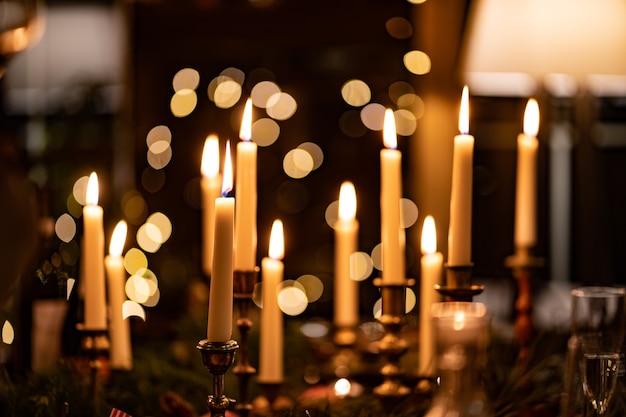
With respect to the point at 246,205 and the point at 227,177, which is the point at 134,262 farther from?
the point at 227,177

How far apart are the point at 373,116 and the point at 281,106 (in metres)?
0.36

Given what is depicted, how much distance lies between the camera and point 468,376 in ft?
1.86

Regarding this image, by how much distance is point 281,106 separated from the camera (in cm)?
374

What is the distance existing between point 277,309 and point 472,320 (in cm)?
66

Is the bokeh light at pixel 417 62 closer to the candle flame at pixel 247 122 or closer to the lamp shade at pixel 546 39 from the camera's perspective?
the lamp shade at pixel 546 39

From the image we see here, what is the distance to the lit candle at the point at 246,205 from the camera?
1.02 meters

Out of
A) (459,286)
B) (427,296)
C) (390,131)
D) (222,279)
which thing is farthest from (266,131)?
(222,279)

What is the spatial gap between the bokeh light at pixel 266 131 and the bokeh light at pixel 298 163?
9 cm

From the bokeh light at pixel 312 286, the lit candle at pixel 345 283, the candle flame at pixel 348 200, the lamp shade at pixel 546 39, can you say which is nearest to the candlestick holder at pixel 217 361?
the candle flame at pixel 348 200

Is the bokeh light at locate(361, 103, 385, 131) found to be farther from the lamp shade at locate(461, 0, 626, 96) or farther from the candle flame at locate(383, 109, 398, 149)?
the candle flame at locate(383, 109, 398, 149)

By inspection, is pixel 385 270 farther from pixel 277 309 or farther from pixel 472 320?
pixel 472 320

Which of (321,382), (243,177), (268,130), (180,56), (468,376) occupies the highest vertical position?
(180,56)

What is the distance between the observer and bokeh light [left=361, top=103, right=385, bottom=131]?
3.67m

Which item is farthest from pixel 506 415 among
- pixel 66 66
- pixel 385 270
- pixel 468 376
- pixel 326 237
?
pixel 66 66
